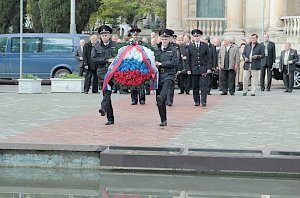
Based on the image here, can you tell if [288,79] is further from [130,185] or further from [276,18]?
[130,185]

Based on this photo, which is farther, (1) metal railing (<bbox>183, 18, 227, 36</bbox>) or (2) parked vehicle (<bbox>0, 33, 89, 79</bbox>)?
(1) metal railing (<bbox>183, 18, 227, 36</bbox>)

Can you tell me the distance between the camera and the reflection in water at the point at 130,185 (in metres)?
9.46

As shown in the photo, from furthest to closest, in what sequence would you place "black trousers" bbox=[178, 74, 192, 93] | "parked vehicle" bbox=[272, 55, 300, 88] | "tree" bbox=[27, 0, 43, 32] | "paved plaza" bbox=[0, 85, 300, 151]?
"tree" bbox=[27, 0, 43, 32]
"parked vehicle" bbox=[272, 55, 300, 88]
"black trousers" bbox=[178, 74, 192, 93]
"paved plaza" bbox=[0, 85, 300, 151]

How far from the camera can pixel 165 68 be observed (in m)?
14.8

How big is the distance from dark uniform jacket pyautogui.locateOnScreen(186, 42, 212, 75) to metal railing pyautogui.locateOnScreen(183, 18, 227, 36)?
16.7m

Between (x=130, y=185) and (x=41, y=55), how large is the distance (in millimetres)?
20070

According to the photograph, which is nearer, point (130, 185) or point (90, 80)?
point (130, 185)

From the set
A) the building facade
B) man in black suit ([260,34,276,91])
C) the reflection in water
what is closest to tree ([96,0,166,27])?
the building facade

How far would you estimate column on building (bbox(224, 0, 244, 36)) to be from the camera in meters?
35.1

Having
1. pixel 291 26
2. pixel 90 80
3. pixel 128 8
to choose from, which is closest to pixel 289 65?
pixel 90 80

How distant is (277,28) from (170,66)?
2042 cm

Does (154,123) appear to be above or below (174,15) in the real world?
below

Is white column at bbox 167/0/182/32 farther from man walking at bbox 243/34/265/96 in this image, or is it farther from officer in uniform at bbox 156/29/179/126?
officer in uniform at bbox 156/29/179/126

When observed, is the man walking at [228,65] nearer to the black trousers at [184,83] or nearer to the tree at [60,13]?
the black trousers at [184,83]
